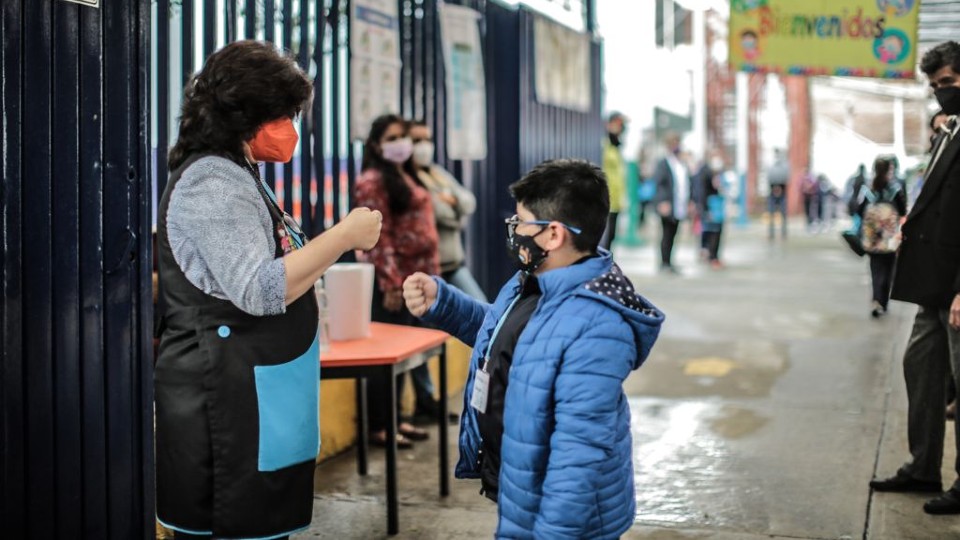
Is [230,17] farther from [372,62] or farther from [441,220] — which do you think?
[441,220]

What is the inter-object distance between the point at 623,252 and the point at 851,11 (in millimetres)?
10319

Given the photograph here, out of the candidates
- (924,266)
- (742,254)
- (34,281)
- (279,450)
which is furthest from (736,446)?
(742,254)

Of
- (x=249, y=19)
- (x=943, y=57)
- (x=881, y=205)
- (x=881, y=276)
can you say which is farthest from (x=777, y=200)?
(x=249, y=19)

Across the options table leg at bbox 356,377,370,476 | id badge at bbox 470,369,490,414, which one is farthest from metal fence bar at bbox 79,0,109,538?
table leg at bbox 356,377,370,476

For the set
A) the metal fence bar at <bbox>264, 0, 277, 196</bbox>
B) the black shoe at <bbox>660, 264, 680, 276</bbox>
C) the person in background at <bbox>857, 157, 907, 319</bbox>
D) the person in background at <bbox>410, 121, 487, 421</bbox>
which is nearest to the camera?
the metal fence bar at <bbox>264, 0, 277, 196</bbox>

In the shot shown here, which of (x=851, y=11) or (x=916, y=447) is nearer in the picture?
(x=916, y=447)

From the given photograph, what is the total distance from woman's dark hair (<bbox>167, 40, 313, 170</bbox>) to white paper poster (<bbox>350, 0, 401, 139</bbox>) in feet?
10.2

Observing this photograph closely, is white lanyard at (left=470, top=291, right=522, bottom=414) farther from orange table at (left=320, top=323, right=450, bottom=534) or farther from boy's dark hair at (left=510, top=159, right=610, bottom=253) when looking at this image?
orange table at (left=320, top=323, right=450, bottom=534)

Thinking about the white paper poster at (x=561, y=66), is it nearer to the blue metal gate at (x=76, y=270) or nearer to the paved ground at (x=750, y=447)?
the paved ground at (x=750, y=447)

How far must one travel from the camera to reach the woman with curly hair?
2689mm

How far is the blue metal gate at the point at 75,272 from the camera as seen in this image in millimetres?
2777

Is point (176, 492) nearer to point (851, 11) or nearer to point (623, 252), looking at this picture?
point (851, 11)

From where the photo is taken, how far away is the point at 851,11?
8547 millimetres

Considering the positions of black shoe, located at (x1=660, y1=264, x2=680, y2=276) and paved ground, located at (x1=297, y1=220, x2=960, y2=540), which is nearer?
paved ground, located at (x1=297, y1=220, x2=960, y2=540)
